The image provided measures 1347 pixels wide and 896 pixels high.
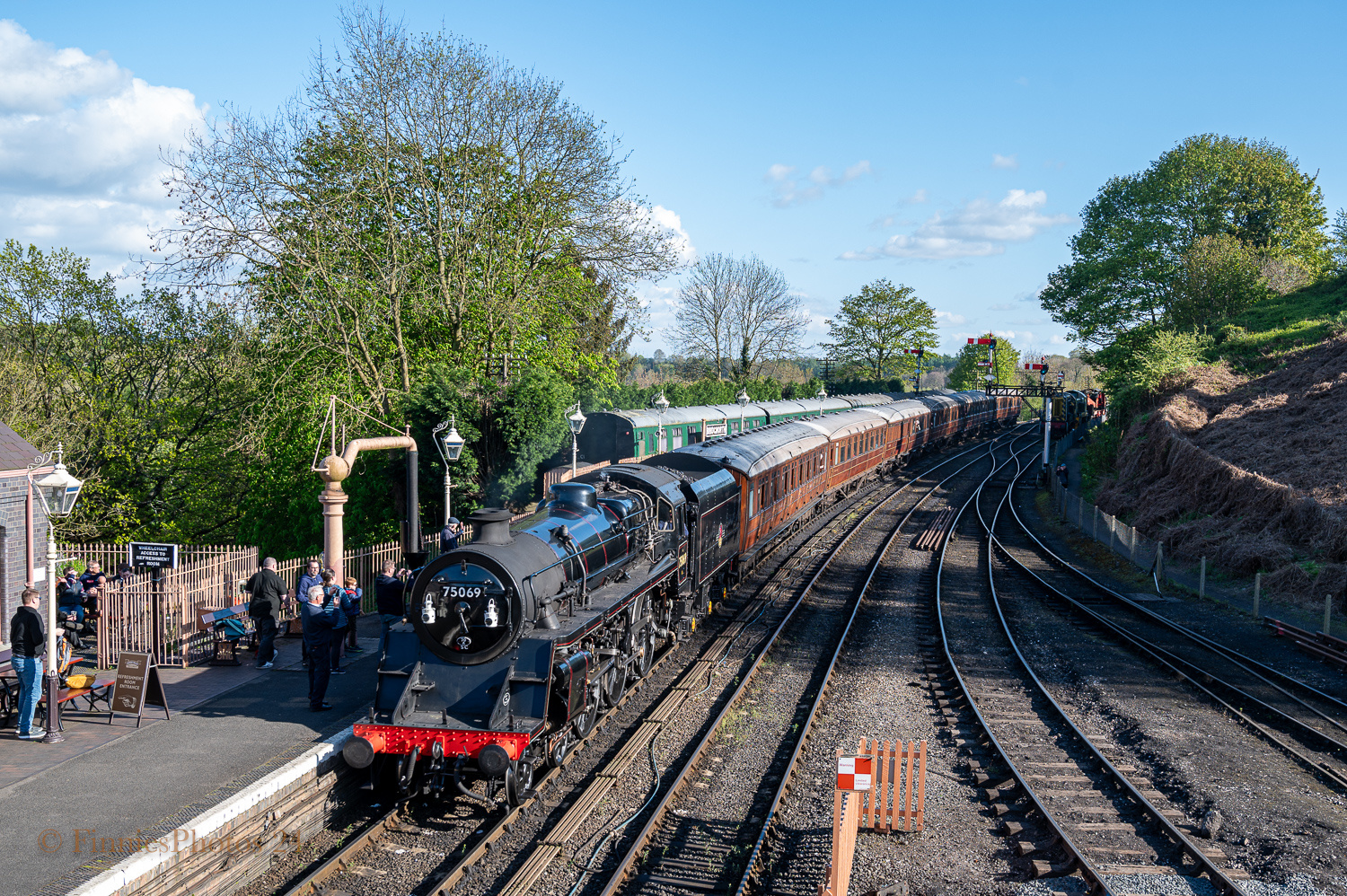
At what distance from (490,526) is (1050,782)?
7231mm

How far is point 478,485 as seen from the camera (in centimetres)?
2542

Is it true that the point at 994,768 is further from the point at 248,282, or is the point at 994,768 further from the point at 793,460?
the point at 248,282

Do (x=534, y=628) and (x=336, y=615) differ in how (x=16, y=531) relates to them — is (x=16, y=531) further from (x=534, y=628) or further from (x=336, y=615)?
(x=534, y=628)

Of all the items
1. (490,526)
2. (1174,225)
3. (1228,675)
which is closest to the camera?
(490,526)

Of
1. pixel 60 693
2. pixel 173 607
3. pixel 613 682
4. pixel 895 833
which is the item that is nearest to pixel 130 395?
pixel 173 607

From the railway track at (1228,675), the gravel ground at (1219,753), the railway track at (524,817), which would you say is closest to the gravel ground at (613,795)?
the railway track at (524,817)

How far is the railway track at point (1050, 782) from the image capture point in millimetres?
8141

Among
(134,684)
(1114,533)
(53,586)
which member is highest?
(53,586)

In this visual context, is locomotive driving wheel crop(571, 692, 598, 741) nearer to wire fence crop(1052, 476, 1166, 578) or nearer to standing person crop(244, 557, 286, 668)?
standing person crop(244, 557, 286, 668)

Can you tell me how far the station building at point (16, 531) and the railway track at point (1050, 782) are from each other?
45.0 ft

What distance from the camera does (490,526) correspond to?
9.52m

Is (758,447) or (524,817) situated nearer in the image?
(524,817)

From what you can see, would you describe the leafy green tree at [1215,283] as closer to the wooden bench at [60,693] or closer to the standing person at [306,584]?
the standing person at [306,584]

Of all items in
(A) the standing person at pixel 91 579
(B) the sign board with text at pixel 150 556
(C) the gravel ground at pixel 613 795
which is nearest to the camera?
(C) the gravel ground at pixel 613 795
